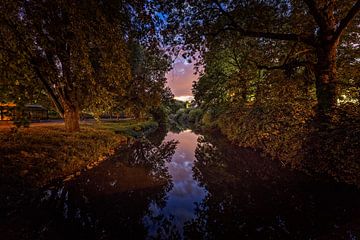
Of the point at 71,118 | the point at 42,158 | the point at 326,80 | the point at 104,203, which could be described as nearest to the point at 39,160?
the point at 42,158

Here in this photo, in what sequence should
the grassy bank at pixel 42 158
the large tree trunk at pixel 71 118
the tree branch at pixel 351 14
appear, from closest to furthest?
the tree branch at pixel 351 14, the grassy bank at pixel 42 158, the large tree trunk at pixel 71 118

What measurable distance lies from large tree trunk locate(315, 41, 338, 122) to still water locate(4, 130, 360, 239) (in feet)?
10.9

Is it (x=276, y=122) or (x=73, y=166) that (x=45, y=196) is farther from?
(x=276, y=122)

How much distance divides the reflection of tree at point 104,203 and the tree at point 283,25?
22.9ft

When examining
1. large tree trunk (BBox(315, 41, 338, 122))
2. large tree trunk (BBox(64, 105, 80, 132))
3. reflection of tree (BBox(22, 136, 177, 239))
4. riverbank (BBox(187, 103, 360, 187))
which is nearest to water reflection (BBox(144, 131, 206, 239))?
reflection of tree (BBox(22, 136, 177, 239))

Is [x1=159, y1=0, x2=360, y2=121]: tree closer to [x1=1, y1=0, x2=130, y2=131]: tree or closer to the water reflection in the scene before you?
[x1=1, y1=0, x2=130, y2=131]: tree

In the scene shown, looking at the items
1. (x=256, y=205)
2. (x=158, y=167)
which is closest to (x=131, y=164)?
(x=158, y=167)

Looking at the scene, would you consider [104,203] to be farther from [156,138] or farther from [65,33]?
[156,138]

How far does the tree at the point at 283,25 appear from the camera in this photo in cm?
705

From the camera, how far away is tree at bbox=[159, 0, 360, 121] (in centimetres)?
705

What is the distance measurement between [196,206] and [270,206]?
2.70 metres

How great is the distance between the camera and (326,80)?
746cm

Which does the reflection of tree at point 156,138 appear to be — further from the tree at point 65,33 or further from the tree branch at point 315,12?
the tree branch at point 315,12

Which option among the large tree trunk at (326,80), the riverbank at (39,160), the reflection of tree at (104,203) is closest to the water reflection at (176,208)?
the reflection of tree at (104,203)
